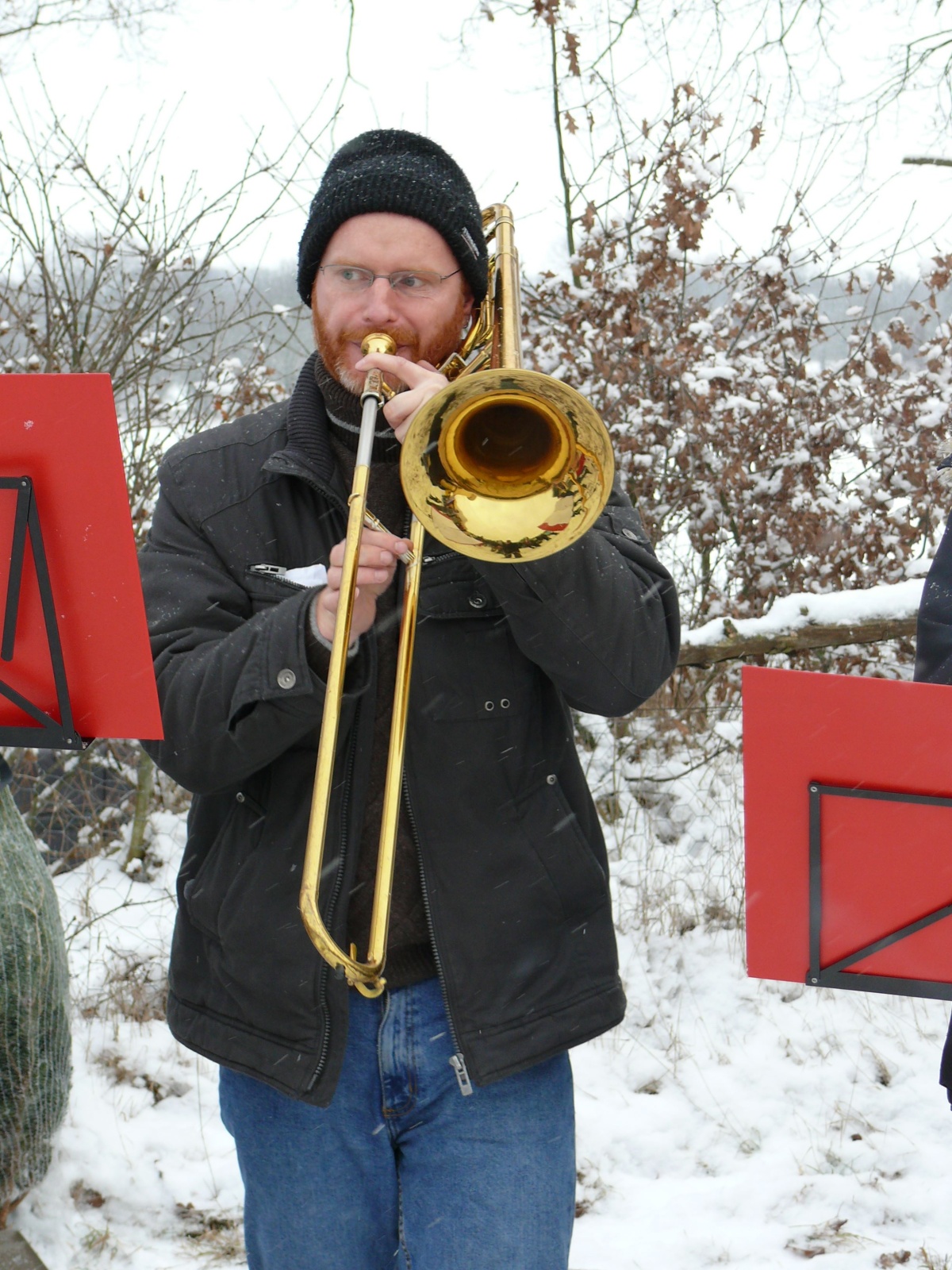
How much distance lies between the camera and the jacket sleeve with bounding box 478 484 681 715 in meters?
1.55

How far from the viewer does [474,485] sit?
5.15ft

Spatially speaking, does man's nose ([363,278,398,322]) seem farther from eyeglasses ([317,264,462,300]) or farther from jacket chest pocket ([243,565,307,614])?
jacket chest pocket ([243,565,307,614])

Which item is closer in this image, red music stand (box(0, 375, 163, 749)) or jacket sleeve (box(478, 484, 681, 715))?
red music stand (box(0, 375, 163, 749))

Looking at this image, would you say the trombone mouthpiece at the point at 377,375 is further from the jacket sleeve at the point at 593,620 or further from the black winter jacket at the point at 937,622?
the black winter jacket at the point at 937,622

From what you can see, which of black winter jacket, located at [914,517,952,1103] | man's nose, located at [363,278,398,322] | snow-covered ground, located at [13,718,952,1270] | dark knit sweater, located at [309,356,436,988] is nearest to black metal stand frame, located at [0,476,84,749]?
dark knit sweater, located at [309,356,436,988]

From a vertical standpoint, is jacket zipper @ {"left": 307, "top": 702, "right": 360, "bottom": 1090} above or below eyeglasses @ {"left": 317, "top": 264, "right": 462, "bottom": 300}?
below

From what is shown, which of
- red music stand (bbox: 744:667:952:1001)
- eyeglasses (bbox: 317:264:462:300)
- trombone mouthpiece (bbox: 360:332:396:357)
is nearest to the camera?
red music stand (bbox: 744:667:952:1001)

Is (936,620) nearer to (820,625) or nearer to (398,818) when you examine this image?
(398,818)

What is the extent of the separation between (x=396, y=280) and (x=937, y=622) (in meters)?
1.01

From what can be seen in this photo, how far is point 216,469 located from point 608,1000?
3.17ft

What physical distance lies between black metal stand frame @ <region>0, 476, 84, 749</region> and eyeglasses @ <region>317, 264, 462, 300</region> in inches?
22.4

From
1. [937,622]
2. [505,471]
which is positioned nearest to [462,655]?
[505,471]

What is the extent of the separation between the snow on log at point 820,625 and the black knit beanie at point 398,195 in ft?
7.19

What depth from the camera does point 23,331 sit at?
14.5 feet
